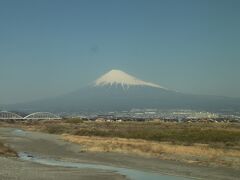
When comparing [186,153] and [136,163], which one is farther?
[186,153]

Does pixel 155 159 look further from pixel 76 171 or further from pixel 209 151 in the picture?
pixel 76 171

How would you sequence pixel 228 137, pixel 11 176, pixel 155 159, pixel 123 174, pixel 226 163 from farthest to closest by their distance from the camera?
pixel 228 137
pixel 155 159
pixel 226 163
pixel 123 174
pixel 11 176

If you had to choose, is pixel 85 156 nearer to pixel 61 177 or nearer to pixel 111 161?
pixel 111 161

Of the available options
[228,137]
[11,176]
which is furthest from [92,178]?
[228,137]

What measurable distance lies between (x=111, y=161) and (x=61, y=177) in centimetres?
1235

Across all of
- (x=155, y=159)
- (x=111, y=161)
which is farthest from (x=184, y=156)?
(x=111, y=161)

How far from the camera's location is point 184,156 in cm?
4178

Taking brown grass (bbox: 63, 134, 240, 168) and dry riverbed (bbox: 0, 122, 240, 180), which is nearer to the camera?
dry riverbed (bbox: 0, 122, 240, 180)

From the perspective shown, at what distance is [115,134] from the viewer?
269 feet

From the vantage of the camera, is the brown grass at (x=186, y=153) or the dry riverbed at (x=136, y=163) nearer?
the dry riverbed at (x=136, y=163)

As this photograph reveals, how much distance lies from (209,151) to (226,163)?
8224 mm

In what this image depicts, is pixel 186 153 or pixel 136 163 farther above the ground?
pixel 186 153

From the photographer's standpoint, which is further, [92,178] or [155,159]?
[155,159]

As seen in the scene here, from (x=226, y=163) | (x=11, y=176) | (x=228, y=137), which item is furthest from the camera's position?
(x=228, y=137)
